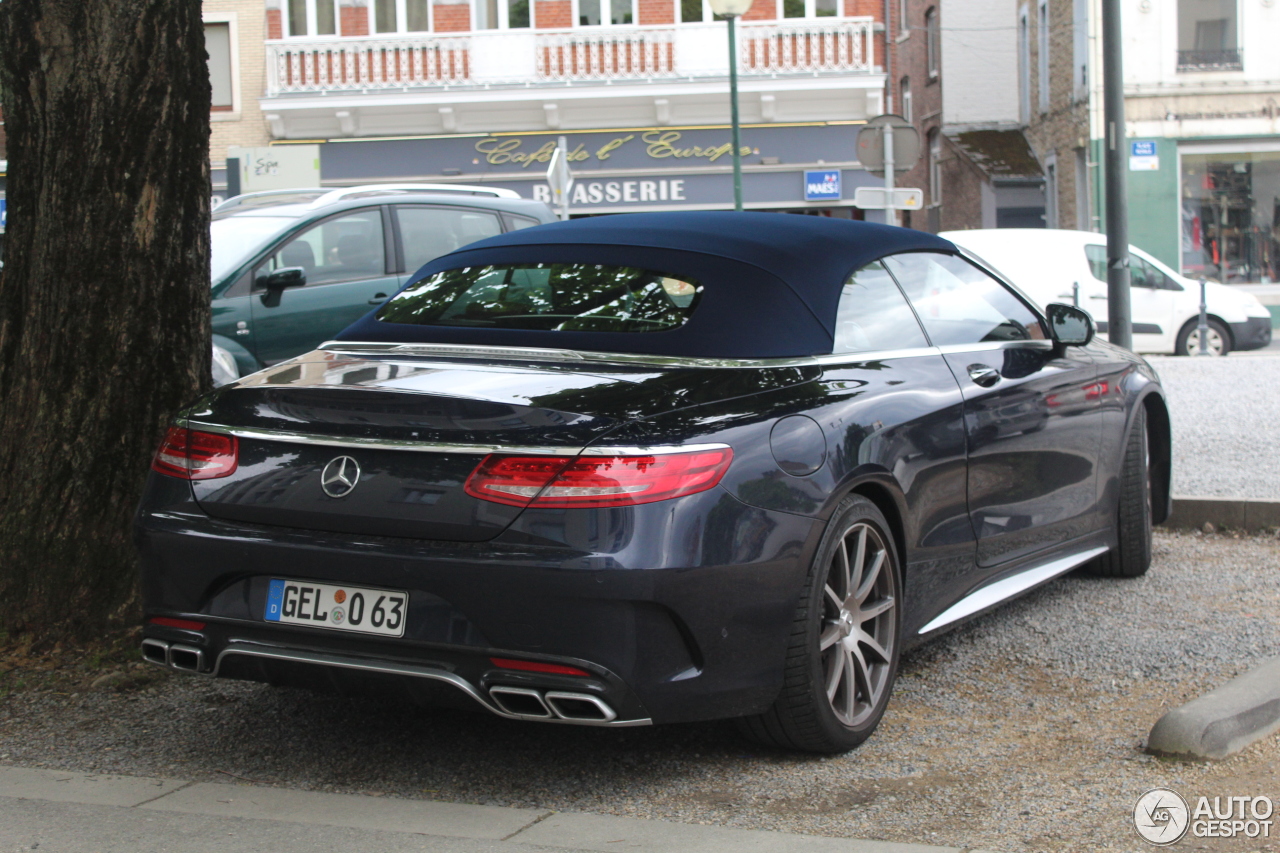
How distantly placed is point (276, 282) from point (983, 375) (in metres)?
6.28

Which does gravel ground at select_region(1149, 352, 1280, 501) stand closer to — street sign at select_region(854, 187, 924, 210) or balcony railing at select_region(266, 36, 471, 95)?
street sign at select_region(854, 187, 924, 210)

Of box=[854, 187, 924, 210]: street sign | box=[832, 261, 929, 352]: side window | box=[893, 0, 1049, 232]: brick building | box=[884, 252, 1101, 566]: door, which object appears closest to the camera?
box=[832, 261, 929, 352]: side window

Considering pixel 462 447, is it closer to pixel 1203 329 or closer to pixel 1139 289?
pixel 1203 329

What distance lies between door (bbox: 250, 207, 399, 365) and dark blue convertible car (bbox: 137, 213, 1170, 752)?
17.7ft

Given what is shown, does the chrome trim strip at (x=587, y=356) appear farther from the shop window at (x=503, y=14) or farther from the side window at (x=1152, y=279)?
the shop window at (x=503, y=14)

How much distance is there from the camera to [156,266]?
4.95 m

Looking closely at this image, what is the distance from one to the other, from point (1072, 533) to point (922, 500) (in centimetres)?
140

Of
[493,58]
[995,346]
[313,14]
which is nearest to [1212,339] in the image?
[493,58]

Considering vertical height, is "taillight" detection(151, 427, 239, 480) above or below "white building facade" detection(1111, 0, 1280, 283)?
below

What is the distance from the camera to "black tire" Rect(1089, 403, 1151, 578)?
5.98 meters

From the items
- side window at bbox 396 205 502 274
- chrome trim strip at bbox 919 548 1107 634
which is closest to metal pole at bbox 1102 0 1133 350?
chrome trim strip at bbox 919 548 1107 634

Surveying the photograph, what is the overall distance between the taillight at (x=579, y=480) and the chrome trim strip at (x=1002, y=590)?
137cm

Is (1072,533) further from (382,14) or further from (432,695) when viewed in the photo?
(382,14)

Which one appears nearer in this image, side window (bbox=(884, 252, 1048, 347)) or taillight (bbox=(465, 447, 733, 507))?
taillight (bbox=(465, 447, 733, 507))
